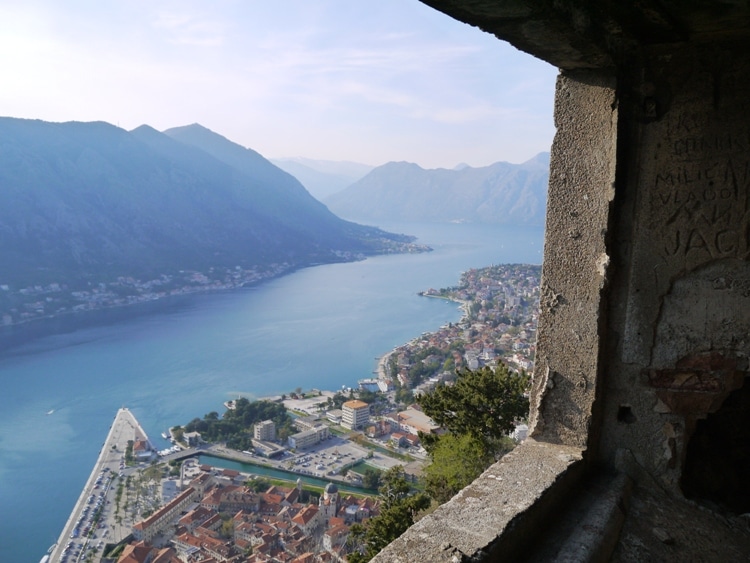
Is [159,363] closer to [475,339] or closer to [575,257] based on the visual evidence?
[475,339]

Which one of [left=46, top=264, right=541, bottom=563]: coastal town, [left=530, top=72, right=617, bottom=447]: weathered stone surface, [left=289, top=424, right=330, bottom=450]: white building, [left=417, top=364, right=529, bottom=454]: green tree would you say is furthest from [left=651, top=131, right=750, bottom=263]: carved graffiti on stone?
[left=289, top=424, right=330, bottom=450]: white building

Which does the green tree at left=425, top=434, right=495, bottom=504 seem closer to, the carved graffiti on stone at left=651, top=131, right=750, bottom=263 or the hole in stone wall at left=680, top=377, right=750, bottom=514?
the hole in stone wall at left=680, top=377, right=750, bottom=514

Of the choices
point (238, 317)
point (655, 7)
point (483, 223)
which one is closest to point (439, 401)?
point (655, 7)

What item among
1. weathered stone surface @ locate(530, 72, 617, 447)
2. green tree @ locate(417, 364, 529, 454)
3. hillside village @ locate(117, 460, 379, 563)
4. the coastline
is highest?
weathered stone surface @ locate(530, 72, 617, 447)

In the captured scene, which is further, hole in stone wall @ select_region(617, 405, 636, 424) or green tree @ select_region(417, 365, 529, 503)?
green tree @ select_region(417, 365, 529, 503)

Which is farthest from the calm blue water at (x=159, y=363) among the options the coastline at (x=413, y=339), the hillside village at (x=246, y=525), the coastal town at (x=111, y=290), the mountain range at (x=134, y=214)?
the mountain range at (x=134, y=214)

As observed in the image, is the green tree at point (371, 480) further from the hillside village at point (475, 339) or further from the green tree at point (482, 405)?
the green tree at point (482, 405)

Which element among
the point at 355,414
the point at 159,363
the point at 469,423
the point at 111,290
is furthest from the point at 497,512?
the point at 111,290
